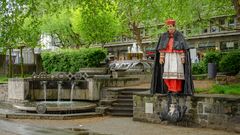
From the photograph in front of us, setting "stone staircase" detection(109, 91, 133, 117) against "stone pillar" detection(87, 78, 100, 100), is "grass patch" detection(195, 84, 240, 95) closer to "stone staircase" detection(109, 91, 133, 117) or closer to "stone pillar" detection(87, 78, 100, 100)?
"stone staircase" detection(109, 91, 133, 117)

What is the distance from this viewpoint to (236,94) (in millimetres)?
14828

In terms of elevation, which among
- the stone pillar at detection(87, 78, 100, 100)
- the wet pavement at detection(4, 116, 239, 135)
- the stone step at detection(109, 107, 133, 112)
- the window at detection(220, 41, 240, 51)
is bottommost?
the wet pavement at detection(4, 116, 239, 135)

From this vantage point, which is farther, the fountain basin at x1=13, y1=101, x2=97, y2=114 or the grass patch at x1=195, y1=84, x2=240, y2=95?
the fountain basin at x1=13, y1=101, x2=97, y2=114

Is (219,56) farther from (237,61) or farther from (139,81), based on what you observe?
(139,81)

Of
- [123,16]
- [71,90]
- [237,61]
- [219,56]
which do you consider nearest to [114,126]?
[71,90]

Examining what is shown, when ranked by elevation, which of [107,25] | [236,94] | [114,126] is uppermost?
[107,25]

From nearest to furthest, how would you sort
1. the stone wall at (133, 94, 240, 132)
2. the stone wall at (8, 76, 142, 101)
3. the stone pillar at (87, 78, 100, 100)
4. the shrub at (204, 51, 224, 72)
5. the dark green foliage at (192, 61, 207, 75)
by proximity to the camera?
1. the stone wall at (133, 94, 240, 132)
2. the stone pillar at (87, 78, 100, 100)
3. the stone wall at (8, 76, 142, 101)
4. the shrub at (204, 51, 224, 72)
5. the dark green foliage at (192, 61, 207, 75)

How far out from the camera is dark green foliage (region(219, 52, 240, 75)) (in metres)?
24.4

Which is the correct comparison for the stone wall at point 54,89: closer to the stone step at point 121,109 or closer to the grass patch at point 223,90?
the stone step at point 121,109

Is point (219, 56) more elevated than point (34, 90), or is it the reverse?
point (219, 56)

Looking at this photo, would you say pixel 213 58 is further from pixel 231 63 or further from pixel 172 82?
pixel 172 82

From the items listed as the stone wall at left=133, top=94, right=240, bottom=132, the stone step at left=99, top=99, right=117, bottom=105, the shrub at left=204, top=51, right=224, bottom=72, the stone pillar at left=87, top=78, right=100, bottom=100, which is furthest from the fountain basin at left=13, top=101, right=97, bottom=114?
the shrub at left=204, top=51, right=224, bottom=72

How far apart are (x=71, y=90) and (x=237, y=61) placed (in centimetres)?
940

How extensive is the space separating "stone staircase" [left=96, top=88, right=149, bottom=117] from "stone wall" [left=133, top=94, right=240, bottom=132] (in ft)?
7.65
